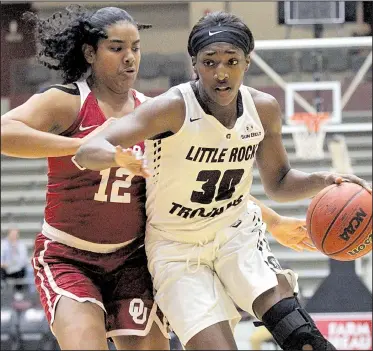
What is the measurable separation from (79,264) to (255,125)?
2.88ft

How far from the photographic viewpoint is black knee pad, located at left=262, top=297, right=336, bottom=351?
10.2 feet

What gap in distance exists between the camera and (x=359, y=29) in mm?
12320

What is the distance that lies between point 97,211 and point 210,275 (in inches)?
19.9

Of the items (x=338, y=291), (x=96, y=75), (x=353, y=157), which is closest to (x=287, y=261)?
(x=353, y=157)

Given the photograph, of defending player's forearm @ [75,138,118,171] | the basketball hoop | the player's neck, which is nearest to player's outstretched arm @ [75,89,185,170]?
defending player's forearm @ [75,138,118,171]

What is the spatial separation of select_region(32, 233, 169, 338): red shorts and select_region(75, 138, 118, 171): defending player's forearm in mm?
591

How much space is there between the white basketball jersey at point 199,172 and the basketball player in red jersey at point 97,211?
13cm

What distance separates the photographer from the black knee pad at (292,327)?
3.10 metres

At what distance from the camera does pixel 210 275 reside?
3273 mm

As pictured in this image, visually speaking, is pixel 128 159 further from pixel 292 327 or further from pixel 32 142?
pixel 292 327

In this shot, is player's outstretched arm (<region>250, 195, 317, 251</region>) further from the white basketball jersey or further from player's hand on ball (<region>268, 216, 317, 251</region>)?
the white basketball jersey

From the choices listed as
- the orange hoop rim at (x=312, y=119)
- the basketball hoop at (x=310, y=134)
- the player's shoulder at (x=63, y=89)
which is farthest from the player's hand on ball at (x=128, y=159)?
the orange hoop rim at (x=312, y=119)

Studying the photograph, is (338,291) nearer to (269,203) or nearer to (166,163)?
(269,203)

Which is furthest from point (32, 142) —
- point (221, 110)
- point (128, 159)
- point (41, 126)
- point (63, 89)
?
point (221, 110)
